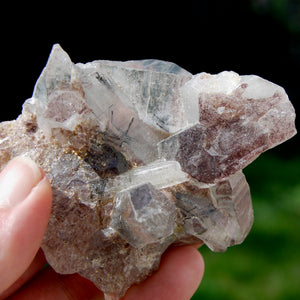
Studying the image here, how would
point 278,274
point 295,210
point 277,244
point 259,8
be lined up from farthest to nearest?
point 259,8 → point 295,210 → point 277,244 → point 278,274

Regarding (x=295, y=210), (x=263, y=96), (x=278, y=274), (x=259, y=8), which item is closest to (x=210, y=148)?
(x=263, y=96)

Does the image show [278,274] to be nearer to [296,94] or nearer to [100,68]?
[100,68]

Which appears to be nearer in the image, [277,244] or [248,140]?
[248,140]

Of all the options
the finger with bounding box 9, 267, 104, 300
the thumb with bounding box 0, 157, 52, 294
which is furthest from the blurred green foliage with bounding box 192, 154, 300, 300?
the thumb with bounding box 0, 157, 52, 294

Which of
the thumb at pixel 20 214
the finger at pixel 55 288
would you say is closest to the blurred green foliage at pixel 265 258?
the finger at pixel 55 288

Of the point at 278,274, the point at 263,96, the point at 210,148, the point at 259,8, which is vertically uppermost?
the point at 263,96

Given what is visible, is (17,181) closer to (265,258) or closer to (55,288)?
(55,288)

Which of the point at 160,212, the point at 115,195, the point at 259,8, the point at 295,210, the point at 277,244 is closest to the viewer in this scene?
the point at 160,212
